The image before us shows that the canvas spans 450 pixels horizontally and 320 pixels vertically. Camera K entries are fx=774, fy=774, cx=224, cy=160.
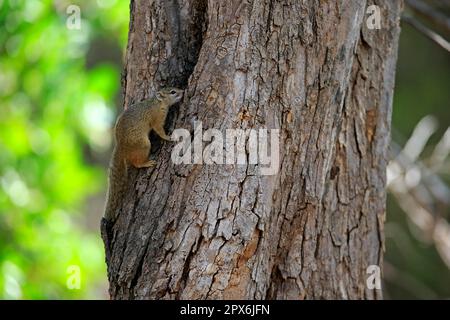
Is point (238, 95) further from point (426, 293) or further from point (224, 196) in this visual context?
point (426, 293)

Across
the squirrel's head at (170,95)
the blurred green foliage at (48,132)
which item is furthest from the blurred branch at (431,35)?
the blurred green foliage at (48,132)

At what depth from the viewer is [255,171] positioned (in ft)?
11.5

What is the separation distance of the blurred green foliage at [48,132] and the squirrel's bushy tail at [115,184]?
2.98 meters

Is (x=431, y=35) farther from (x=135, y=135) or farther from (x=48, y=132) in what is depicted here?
(x=48, y=132)

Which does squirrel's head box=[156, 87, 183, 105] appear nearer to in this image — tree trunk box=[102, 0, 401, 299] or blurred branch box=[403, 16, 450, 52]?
tree trunk box=[102, 0, 401, 299]

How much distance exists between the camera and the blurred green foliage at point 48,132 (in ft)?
23.1

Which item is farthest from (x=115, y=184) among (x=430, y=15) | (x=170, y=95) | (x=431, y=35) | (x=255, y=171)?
(x=430, y=15)

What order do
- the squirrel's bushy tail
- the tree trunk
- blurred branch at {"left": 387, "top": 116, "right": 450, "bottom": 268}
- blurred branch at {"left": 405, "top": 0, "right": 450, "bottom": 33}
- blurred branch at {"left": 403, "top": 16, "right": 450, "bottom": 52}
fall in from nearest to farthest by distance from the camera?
1. the tree trunk
2. the squirrel's bushy tail
3. blurred branch at {"left": 403, "top": 16, "right": 450, "bottom": 52}
4. blurred branch at {"left": 405, "top": 0, "right": 450, "bottom": 33}
5. blurred branch at {"left": 387, "top": 116, "right": 450, "bottom": 268}

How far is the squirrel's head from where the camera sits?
3775 mm

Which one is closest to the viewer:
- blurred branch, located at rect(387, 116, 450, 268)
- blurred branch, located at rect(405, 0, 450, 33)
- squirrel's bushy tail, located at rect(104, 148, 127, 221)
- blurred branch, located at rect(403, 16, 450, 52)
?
squirrel's bushy tail, located at rect(104, 148, 127, 221)

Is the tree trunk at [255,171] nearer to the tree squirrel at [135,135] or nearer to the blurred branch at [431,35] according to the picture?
the tree squirrel at [135,135]

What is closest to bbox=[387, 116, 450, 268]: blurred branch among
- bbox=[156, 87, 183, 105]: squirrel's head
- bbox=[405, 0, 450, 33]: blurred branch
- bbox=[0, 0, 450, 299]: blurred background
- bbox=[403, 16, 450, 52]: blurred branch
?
bbox=[0, 0, 450, 299]: blurred background

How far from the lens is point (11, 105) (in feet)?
24.6

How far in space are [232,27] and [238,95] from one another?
13.4 inches
